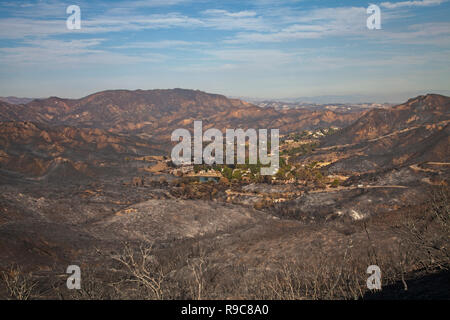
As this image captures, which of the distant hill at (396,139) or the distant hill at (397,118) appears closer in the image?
the distant hill at (396,139)

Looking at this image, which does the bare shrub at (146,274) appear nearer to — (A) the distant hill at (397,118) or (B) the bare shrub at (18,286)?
(B) the bare shrub at (18,286)

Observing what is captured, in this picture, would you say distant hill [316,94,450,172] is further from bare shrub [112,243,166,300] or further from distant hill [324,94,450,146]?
bare shrub [112,243,166,300]

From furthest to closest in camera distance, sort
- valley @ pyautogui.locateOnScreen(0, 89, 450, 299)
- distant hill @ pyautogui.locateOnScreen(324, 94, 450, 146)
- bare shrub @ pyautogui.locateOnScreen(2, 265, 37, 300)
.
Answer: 1. distant hill @ pyautogui.locateOnScreen(324, 94, 450, 146)
2. valley @ pyautogui.locateOnScreen(0, 89, 450, 299)
3. bare shrub @ pyautogui.locateOnScreen(2, 265, 37, 300)

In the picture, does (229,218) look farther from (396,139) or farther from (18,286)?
(396,139)

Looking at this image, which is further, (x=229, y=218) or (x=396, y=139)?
(x=396, y=139)

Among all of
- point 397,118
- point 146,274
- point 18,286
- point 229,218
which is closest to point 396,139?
point 397,118

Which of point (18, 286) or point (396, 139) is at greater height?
point (396, 139)

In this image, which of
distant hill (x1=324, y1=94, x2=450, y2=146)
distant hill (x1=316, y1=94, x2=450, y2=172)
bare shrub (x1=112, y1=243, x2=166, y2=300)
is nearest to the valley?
bare shrub (x1=112, y1=243, x2=166, y2=300)

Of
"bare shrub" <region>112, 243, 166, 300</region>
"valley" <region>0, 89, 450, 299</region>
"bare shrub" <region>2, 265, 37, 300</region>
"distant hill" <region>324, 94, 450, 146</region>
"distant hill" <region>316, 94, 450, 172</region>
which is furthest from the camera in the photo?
"distant hill" <region>324, 94, 450, 146</region>

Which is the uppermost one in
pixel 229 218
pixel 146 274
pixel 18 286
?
pixel 146 274

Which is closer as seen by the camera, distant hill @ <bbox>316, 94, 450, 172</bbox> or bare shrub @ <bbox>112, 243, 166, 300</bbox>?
bare shrub @ <bbox>112, 243, 166, 300</bbox>

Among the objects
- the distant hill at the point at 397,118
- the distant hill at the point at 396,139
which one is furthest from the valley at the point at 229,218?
the distant hill at the point at 397,118

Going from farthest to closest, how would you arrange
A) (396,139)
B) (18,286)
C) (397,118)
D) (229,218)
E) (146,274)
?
(397,118) < (396,139) < (229,218) < (18,286) < (146,274)
